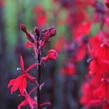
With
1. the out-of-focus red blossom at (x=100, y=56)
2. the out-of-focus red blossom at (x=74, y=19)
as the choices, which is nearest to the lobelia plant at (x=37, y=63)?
the out-of-focus red blossom at (x=100, y=56)

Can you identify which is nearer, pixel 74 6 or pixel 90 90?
pixel 90 90

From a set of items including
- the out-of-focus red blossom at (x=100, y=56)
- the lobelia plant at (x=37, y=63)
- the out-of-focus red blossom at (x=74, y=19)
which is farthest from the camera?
the out-of-focus red blossom at (x=74, y=19)

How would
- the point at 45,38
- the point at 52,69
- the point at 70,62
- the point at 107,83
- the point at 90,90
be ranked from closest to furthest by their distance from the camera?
the point at 45,38, the point at 107,83, the point at 90,90, the point at 70,62, the point at 52,69

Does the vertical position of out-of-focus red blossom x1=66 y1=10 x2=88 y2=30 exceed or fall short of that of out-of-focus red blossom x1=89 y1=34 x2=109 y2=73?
it falls short

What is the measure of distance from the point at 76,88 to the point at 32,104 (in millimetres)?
1868

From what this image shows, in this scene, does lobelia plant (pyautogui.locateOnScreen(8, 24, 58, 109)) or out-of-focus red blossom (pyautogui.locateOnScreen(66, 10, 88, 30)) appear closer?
lobelia plant (pyautogui.locateOnScreen(8, 24, 58, 109))

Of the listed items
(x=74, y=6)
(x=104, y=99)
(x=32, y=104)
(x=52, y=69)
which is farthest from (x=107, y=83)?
(x=74, y=6)

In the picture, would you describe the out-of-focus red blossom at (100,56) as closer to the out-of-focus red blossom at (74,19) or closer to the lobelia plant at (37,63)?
the lobelia plant at (37,63)

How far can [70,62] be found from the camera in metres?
3.40

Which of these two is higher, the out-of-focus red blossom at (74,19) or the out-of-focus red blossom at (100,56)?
the out-of-focus red blossom at (100,56)

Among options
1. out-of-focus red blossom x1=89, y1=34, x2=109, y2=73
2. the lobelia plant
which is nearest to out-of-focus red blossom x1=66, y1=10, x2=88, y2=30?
out-of-focus red blossom x1=89, y1=34, x2=109, y2=73

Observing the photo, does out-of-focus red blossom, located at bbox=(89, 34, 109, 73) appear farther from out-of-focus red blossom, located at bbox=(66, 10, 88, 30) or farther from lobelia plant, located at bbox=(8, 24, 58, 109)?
out-of-focus red blossom, located at bbox=(66, 10, 88, 30)

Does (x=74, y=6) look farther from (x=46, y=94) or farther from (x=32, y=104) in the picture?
(x=32, y=104)

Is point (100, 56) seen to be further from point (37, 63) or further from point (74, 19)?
point (74, 19)
